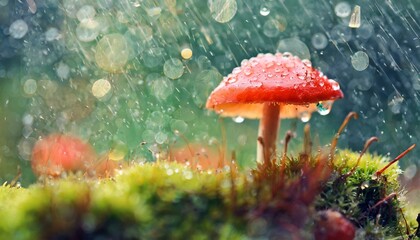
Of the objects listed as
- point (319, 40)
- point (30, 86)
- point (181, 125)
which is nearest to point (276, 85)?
point (319, 40)

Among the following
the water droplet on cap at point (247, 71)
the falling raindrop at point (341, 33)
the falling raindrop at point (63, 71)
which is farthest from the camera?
the falling raindrop at point (63, 71)

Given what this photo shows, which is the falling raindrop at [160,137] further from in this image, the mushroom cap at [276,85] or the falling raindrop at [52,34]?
the mushroom cap at [276,85]

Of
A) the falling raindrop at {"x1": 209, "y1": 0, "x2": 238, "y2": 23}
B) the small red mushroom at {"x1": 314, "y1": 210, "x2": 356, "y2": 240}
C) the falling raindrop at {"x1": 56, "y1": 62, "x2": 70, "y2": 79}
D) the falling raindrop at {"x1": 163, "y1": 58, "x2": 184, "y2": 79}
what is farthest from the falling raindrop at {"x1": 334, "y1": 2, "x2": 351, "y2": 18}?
the small red mushroom at {"x1": 314, "y1": 210, "x2": 356, "y2": 240}

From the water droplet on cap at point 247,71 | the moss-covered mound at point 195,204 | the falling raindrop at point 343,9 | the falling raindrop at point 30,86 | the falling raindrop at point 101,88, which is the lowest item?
the falling raindrop at point 101,88

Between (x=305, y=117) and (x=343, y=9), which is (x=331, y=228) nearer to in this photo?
(x=305, y=117)

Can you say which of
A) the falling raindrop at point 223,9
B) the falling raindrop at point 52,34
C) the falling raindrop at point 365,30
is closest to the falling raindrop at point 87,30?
the falling raindrop at point 52,34

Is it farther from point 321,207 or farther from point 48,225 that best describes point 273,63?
point 48,225
